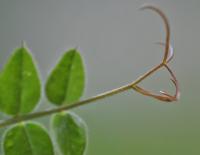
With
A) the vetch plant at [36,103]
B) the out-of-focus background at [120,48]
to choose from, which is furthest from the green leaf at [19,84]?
the out-of-focus background at [120,48]

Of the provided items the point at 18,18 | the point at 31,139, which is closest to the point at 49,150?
the point at 31,139

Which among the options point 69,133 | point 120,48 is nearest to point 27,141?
point 69,133

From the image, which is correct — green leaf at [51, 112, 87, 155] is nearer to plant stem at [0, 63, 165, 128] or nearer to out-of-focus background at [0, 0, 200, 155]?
plant stem at [0, 63, 165, 128]

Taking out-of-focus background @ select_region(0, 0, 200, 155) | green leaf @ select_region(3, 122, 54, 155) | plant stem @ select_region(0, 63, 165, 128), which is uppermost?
plant stem @ select_region(0, 63, 165, 128)

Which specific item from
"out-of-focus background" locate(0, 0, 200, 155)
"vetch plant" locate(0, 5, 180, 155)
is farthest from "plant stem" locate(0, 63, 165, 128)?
"out-of-focus background" locate(0, 0, 200, 155)

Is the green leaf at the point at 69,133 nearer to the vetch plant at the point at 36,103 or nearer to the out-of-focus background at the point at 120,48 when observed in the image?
the vetch plant at the point at 36,103

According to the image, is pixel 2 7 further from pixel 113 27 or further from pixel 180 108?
pixel 180 108
